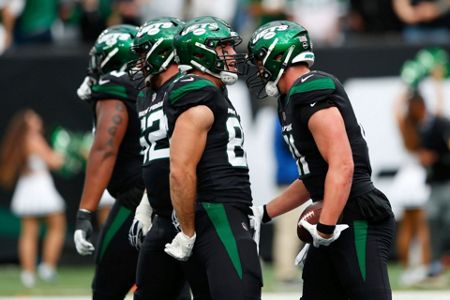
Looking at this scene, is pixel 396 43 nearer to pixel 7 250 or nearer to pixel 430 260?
pixel 430 260

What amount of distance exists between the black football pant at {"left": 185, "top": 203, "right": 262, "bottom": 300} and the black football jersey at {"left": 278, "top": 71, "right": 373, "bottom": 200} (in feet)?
1.33

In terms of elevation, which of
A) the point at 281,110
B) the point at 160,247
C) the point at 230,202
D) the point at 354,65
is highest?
the point at 281,110

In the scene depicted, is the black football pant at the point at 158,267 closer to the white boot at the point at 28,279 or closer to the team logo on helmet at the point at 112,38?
the team logo on helmet at the point at 112,38

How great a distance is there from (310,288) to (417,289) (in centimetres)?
528

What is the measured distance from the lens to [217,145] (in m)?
5.80

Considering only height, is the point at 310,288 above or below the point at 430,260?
above

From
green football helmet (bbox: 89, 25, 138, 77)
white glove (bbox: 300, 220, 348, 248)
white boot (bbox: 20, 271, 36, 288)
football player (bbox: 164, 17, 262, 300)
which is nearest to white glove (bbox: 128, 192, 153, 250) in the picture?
football player (bbox: 164, 17, 262, 300)

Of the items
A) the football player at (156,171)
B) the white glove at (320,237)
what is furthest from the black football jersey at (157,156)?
the white glove at (320,237)

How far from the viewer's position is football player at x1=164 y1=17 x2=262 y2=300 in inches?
223

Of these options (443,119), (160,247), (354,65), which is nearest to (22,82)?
(354,65)

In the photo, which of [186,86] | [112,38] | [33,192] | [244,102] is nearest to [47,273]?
[33,192]

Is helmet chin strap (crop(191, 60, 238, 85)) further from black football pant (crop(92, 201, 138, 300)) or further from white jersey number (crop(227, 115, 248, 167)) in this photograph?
black football pant (crop(92, 201, 138, 300))

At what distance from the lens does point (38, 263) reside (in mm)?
13133

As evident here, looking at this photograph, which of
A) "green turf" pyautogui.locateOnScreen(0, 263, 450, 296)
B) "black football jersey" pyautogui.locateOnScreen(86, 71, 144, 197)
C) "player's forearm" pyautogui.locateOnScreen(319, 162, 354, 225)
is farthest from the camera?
"green turf" pyautogui.locateOnScreen(0, 263, 450, 296)
